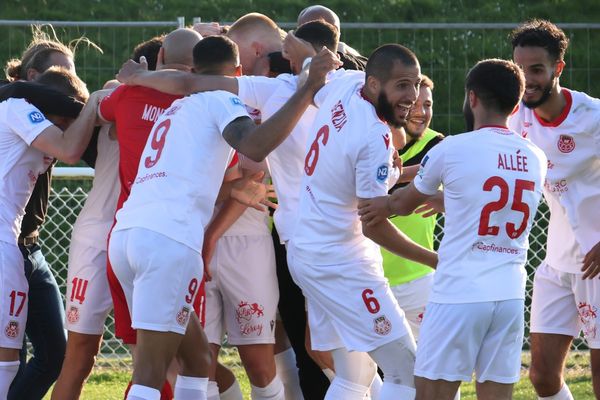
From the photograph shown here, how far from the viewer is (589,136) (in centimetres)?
625

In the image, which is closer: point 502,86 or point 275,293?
point 502,86

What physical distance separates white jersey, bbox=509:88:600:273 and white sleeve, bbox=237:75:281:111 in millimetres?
1487

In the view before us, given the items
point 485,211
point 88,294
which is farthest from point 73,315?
point 485,211

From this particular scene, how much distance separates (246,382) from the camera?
9078mm

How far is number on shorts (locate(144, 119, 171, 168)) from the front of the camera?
5.58m

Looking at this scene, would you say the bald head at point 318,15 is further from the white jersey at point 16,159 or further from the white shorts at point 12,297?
the white shorts at point 12,297

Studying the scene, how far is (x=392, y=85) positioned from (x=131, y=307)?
67.2 inches

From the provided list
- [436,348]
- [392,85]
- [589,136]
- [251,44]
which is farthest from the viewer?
[251,44]

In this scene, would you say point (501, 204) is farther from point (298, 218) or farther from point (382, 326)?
point (298, 218)

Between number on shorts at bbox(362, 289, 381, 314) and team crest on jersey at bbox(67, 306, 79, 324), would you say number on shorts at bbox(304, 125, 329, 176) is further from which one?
team crest on jersey at bbox(67, 306, 79, 324)

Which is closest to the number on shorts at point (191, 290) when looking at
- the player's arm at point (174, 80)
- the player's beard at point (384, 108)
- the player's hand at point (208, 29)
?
the player's arm at point (174, 80)

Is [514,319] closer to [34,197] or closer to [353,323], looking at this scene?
[353,323]

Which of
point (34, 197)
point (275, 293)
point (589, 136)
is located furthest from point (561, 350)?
point (34, 197)

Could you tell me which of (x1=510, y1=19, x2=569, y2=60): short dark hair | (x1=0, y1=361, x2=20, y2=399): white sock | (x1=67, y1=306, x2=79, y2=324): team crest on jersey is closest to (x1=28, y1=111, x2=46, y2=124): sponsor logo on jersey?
(x1=67, y1=306, x2=79, y2=324): team crest on jersey
